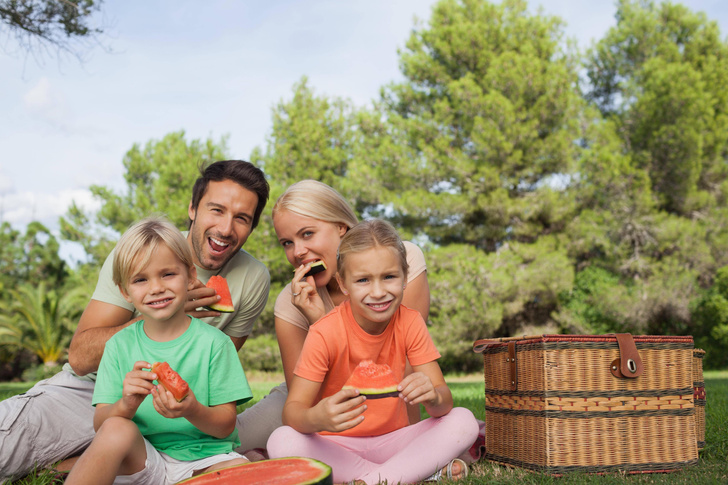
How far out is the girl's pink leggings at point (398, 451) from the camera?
3.04 meters

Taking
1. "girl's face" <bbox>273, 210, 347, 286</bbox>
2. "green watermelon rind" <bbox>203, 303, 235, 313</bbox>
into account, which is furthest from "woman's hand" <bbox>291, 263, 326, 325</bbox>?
"green watermelon rind" <bbox>203, 303, 235, 313</bbox>

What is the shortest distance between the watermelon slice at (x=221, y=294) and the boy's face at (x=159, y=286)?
0.54 meters

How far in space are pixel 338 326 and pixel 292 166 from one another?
23.5 metres

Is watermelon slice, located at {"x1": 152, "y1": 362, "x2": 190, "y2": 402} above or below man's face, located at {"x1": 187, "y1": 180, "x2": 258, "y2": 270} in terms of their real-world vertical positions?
below

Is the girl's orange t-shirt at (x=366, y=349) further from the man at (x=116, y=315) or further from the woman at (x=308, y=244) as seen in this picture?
the man at (x=116, y=315)

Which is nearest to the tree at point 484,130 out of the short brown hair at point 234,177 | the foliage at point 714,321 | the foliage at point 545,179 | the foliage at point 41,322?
the foliage at point 545,179

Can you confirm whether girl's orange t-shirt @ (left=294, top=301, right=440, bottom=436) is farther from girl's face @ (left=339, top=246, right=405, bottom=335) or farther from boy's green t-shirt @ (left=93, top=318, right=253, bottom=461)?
boy's green t-shirt @ (left=93, top=318, right=253, bottom=461)

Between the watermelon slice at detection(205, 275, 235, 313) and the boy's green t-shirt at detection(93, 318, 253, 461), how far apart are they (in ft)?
1.57

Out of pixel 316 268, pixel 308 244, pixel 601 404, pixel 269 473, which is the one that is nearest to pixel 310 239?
pixel 308 244

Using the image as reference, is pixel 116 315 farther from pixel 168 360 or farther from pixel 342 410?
pixel 342 410

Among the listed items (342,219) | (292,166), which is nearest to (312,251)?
(342,219)

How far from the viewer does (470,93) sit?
2164cm

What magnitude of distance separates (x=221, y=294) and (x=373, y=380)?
131cm

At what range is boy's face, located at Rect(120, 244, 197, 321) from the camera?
2.98 metres
